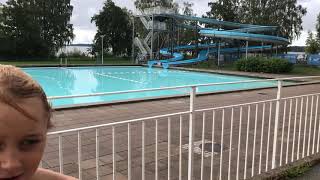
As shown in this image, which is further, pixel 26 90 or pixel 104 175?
pixel 104 175

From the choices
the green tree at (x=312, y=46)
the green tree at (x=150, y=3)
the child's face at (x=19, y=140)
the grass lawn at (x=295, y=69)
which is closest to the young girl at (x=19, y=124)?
the child's face at (x=19, y=140)

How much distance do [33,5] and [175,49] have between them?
17.6 m

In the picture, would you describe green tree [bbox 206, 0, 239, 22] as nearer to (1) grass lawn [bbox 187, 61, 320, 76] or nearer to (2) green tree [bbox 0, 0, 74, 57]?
(1) grass lawn [bbox 187, 61, 320, 76]

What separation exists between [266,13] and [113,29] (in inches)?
762

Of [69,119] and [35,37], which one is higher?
[35,37]

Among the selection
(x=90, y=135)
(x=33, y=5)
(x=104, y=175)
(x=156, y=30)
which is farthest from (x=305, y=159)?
(x=33, y=5)

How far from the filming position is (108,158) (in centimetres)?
485

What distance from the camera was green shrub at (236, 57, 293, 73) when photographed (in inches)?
948

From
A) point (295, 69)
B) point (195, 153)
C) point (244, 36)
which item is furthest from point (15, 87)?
point (244, 36)

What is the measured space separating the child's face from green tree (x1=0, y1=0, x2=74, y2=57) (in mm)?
37990

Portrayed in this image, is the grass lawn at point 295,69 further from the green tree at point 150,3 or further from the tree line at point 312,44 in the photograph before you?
the green tree at point 150,3

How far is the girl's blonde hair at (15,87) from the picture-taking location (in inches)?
31.5

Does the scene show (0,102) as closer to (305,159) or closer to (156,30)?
(305,159)

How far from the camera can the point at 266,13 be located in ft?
142
